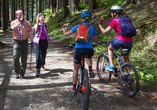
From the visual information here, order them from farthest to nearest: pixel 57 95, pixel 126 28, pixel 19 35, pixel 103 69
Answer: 1. pixel 103 69
2. pixel 19 35
3. pixel 57 95
4. pixel 126 28

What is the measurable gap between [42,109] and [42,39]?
11.2 ft

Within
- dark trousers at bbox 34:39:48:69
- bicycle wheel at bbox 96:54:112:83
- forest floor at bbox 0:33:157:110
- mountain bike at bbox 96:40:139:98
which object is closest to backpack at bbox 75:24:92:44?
mountain bike at bbox 96:40:139:98

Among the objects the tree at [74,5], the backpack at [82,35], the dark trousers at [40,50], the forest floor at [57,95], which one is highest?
the tree at [74,5]

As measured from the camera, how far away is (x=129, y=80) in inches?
180

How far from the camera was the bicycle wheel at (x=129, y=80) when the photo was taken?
14.1ft

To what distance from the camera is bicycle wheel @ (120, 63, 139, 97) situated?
14.1ft

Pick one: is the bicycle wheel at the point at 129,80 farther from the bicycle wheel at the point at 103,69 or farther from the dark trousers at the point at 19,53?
the dark trousers at the point at 19,53

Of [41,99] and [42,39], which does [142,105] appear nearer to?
[41,99]

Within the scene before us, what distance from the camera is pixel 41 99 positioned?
15.0ft

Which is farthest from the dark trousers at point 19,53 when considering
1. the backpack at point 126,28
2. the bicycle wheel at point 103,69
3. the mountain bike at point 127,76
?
the backpack at point 126,28

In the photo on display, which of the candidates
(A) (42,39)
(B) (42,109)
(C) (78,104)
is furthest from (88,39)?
(A) (42,39)

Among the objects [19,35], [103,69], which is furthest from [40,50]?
[103,69]

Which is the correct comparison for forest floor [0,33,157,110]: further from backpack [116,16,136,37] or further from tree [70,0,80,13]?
tree [70,0,80,13]

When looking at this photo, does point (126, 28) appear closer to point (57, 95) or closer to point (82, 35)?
point (82, 35)
